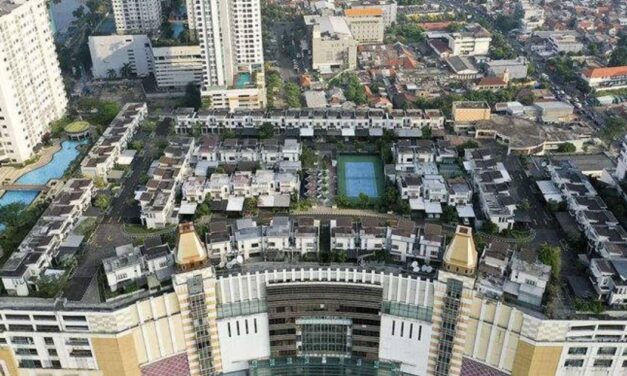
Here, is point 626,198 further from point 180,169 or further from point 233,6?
point 233,6

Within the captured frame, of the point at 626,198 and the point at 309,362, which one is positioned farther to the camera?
the point at 626,198

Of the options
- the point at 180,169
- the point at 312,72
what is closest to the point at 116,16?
the point at 312,72

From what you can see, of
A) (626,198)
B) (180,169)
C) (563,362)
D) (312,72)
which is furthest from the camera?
(312,72)

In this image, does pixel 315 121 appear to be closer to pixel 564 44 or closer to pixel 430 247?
pixel 430 247

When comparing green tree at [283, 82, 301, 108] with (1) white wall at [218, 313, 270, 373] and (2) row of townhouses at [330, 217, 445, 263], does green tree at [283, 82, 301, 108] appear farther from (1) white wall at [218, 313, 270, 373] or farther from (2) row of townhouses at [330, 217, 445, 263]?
(1) white wall at [218, 313, 270, 373]

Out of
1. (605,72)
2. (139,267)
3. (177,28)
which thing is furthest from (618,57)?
(139,267)

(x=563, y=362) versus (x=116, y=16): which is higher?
(x=116, y=16)

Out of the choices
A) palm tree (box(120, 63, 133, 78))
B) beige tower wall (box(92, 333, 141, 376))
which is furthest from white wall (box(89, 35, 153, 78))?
beige tower wall (box(92, 333, 141, 376))

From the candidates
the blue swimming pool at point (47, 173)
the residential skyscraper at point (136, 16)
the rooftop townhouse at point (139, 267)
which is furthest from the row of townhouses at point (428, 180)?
the residential skyscraper at point (136, 16)
